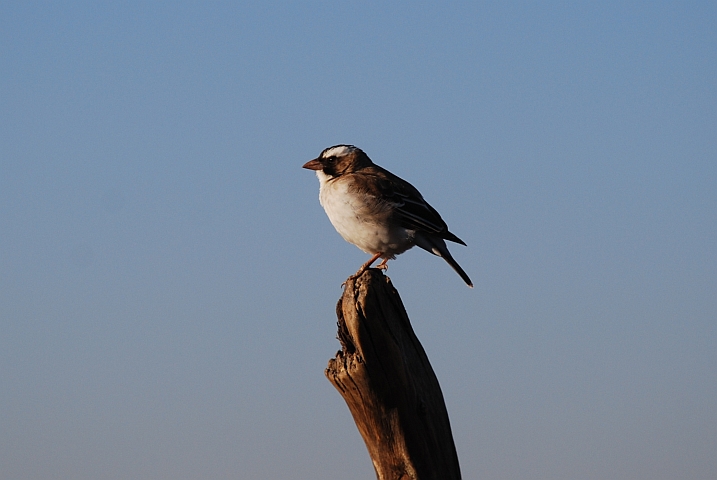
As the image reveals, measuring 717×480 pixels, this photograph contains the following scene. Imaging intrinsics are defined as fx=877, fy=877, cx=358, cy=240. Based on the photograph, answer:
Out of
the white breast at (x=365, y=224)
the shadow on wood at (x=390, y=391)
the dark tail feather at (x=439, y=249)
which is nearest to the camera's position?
the shadow on wood at (x=390, y=391)

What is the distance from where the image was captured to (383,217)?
911 cm

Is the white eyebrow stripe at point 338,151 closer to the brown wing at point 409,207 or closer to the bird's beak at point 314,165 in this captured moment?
the bird's beak at point 314,165

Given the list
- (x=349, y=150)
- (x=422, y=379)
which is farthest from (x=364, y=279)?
(x=349, y=150)

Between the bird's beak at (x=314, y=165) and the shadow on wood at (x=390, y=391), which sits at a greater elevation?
the bird's beak at (x=314, y=165)

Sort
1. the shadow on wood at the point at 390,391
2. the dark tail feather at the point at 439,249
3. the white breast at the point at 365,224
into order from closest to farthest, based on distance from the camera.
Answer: the shadow on wood at the point at 390,391 < the white breast at the point at 365,224 < the dark tail feather at the point at 439,249

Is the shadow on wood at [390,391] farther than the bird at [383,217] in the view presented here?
No

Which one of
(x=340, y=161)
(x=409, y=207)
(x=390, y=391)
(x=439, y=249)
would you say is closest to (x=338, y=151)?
(x=340, y=161)

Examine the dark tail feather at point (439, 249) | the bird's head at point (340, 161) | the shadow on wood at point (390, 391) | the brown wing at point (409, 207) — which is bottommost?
the shadow on wood at point (390, 391)

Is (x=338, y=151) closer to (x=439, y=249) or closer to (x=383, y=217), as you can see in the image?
(x=383, y=217)

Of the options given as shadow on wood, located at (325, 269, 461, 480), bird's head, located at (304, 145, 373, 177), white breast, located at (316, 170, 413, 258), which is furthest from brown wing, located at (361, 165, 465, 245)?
shadow on wood, located at (325, 269, 461, 480)

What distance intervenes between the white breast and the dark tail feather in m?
0.13

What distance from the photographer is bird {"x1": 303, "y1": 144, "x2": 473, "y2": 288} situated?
30.0 ft

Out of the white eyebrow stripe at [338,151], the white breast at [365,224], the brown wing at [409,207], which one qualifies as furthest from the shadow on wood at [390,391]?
the white eyebrow stripe at [338,151]

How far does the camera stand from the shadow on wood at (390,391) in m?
6.17
